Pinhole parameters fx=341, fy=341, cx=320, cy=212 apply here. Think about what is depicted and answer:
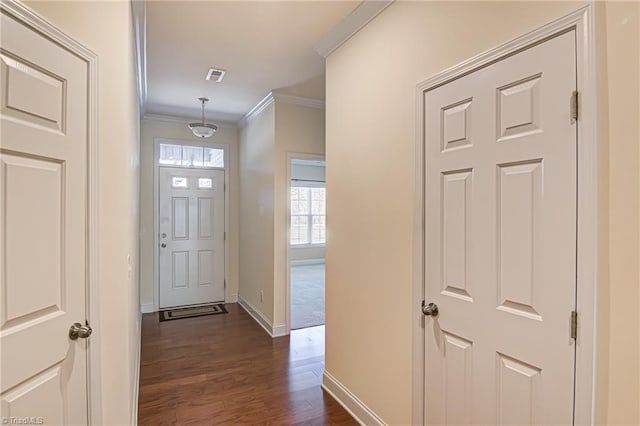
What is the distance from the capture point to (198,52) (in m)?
2.79

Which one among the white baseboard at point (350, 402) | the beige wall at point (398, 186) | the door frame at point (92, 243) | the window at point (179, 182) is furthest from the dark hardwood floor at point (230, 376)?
the window at point (179, 182)

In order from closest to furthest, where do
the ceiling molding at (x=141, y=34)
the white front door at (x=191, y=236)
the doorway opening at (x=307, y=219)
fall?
the ceiling molding at (x=141, y=34) < the white front door at (x=191, y=236) < the doorway opening at (x=307, y=219)

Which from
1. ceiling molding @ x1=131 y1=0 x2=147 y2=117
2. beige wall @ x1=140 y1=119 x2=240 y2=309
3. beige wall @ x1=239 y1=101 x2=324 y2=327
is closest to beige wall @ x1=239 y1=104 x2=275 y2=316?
beige wall @ x1=239 y1=101 x2=324 y2=327

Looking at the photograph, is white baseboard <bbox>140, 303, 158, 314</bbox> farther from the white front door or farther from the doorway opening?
the doorway opening

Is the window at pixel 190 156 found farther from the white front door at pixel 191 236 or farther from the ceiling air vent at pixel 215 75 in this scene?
the ceiling air vent at pixel 215 75

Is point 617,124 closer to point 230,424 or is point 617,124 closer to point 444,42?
point 444,42

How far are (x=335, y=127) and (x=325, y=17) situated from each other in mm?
738

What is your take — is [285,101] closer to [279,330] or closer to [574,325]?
[279,330]

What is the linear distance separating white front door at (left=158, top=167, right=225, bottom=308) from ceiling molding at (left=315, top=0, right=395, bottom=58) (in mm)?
3076

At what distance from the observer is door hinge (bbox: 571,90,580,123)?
1159 mm

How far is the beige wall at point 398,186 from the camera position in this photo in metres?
1.06

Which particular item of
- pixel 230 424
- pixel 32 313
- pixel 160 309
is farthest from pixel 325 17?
pixel 160 309

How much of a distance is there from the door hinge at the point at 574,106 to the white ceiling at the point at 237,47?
1.46 m

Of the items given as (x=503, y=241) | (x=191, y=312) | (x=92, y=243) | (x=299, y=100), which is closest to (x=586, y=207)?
(x=503, y=241)
